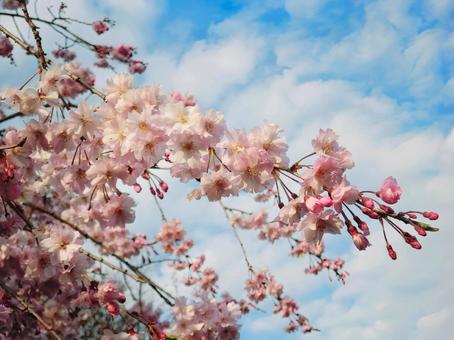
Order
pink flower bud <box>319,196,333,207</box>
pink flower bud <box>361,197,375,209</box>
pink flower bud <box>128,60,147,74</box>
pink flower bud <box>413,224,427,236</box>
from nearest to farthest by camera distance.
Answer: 1. pink flower bud <box>413,224,427,236</box>
2. pink flower bud <box>361,197,375,209</box>
3. pink flower bud <box>319,196,333,207</box>
4. pink flower bud <box>128,60,147,74</box>

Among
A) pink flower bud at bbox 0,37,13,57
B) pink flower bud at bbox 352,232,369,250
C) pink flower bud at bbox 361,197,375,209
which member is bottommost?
pink flower bud at bbox 352,232,369,250

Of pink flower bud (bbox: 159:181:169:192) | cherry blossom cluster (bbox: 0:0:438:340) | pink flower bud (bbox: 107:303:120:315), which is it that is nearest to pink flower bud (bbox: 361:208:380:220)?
cherry blossom cluster (bbox: 0:0:438:340)

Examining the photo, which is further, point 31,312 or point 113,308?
point 113,308

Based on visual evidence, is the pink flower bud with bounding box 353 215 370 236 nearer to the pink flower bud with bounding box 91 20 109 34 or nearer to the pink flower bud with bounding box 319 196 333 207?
the pink flower bud with bounding box 319 196 333 207

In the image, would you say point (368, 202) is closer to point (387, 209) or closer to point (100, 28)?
point (387, 209)

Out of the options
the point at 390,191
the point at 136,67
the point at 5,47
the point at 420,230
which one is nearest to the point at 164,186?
the point at 390,191

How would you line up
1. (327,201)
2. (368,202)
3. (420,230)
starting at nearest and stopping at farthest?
1. (420,230)
2. (368,202)
3. (327,201)

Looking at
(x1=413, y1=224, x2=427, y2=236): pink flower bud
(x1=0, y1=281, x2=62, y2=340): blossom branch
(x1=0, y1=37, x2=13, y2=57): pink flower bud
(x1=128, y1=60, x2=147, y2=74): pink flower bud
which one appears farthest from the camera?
(x1=128, y1=60, x2=147, y2=74): pink flower bud

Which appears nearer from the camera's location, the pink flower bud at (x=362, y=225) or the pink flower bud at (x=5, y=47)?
the pink flower bud at (x=362, y=225)

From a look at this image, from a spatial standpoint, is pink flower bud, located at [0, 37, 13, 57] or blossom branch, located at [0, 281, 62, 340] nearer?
blossom branch, located at [0, 281, 62, 340]

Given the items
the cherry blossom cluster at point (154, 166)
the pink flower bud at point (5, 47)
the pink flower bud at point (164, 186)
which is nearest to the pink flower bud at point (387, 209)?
the cherry blossom cluster at point (154, 166)

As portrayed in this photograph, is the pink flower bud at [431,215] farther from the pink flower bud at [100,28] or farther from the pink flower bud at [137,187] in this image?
the pink flower bud at [100,28]

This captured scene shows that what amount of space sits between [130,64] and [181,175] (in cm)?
534

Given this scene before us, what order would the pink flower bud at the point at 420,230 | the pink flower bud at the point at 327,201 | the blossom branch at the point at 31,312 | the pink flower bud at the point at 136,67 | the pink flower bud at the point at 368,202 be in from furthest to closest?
the pink flower bud at the point at 136,67, the blossom branch at the point at 31,312, the pink flower bud at the point at 327,201, the pink flower bud at the point at 368,202, the pink flower bud at the point at 420,230
